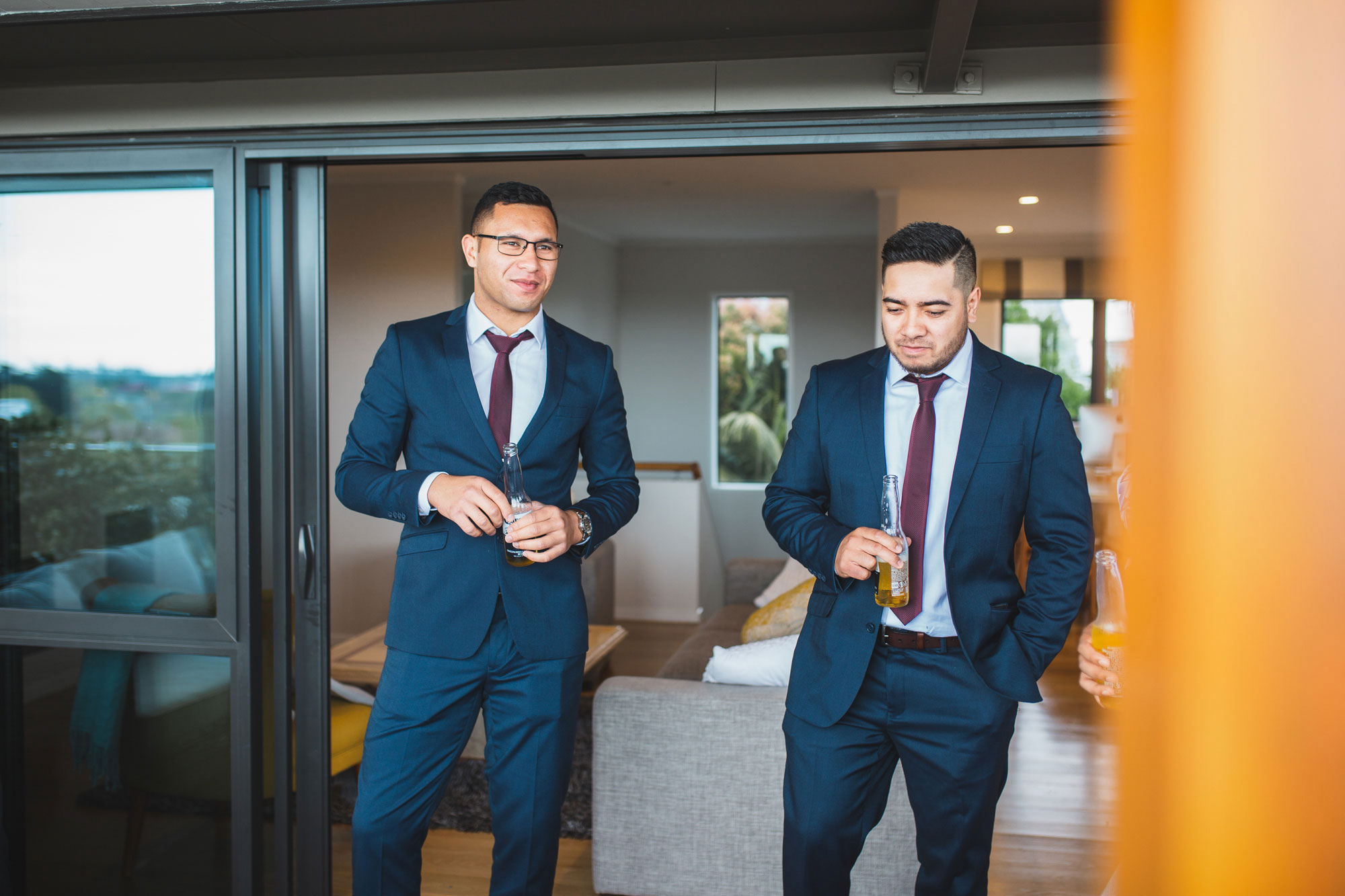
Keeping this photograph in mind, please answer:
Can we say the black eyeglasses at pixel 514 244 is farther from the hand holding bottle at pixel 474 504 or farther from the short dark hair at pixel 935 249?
the short dark hair at pixel 935 249

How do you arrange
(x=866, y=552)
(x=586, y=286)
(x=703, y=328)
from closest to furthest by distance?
(x=866, y=552) < (x=586, y=286) < (x=703, y=328)

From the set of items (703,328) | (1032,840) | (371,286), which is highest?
(703,328)

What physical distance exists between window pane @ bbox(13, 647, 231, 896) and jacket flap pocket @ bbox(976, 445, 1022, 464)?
5.93 feet

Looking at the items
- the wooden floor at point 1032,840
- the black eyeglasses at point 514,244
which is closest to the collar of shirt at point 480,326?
the black eyeglasses at point 514,244

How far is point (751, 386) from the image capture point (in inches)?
357

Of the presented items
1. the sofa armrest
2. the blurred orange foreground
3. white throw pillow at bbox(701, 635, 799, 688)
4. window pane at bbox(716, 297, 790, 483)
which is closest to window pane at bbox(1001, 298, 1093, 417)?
window pane at bbox(716, 297, 790, 483)

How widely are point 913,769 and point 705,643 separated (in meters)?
2.19

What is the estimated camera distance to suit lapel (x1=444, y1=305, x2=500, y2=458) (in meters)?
1.92

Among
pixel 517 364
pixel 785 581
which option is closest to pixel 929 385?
pixel 517 364

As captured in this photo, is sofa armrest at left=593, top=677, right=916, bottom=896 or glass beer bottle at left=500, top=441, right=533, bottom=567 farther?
sofa armrest at left=593, top=677, right=916, bottom=896

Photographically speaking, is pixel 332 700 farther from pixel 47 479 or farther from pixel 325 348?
pixel 325 348

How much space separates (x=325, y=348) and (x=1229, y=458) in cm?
226

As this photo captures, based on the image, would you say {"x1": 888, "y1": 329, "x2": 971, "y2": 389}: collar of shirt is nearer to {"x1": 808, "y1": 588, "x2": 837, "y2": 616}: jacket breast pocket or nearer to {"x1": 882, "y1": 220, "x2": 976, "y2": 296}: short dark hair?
{"x1": 882, "y1": 220, "x2": 976, "y2": 296}: short dark hair

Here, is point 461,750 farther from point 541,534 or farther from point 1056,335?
point 1056,335
